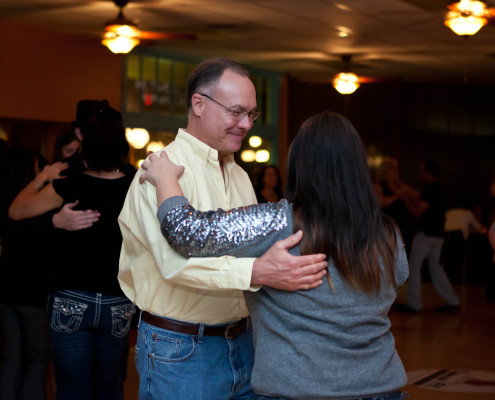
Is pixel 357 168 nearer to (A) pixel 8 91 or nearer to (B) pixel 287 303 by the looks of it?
(B) pixel 287 303

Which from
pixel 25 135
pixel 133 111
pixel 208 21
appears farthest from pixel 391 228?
pixel 133 111

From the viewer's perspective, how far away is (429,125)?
1413cm

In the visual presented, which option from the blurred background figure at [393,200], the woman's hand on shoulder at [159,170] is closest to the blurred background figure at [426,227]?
the blurred background figure at [393,200]

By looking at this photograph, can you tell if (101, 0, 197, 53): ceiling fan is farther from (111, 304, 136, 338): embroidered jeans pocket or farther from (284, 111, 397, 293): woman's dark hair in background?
(284, 111, 397, 293): woman's dark hair in background

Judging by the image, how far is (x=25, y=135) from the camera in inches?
362

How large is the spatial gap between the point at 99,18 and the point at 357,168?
7230mm

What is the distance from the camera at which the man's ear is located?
2.14 metres

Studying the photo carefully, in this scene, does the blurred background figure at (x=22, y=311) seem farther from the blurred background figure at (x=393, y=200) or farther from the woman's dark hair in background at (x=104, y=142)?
the blurred background figure at (x=393, y=200)

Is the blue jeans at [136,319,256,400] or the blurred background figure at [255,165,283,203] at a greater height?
the blurred background figure at [255,165,283,203]

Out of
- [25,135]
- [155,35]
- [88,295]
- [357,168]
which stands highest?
[155,35]

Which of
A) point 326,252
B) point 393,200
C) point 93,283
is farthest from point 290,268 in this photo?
point 393,200

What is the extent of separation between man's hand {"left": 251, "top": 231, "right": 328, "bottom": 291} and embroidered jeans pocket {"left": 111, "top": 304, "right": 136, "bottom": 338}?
1273 mm

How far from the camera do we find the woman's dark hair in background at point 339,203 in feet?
5.57

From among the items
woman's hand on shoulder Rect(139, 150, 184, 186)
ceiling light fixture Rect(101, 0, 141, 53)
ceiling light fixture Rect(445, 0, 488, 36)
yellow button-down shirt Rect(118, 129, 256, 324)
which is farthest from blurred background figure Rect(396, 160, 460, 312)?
woman's hand on shoulder Rect(139, 150, 184, 186)
